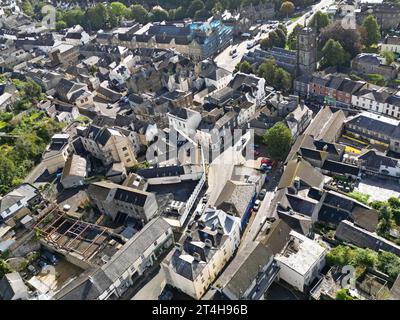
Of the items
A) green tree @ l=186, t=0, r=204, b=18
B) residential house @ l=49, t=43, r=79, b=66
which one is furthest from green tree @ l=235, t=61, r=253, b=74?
residential house @ l=49, t=43, r=79, b=66

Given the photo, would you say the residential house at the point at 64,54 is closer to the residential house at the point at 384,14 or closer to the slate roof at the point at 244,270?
the residential house at the point at 384,14

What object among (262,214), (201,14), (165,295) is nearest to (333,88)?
(262,214)

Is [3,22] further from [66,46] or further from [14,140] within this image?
[14,140]

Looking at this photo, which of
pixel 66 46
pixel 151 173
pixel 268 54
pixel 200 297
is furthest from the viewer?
pixel 66 46

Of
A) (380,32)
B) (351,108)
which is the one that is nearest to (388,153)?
(351,108)

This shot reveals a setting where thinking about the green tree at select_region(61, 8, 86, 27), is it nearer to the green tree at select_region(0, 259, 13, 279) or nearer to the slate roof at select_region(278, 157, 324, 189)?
the green tree at select_region(0, 259, 13, 279)

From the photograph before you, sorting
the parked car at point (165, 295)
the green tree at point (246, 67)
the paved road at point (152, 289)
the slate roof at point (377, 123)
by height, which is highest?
the green tree at point (246, 67)

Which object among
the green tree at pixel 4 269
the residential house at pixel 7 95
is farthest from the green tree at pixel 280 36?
the green tree at pixel 4 269

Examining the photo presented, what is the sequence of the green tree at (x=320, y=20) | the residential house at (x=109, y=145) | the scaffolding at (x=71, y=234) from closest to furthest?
1. the scaffolding at (x=71, y=234)
2. the residential house at (x=109, y=145)
3. the green tree at (x=320, y=20)
